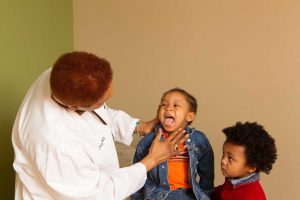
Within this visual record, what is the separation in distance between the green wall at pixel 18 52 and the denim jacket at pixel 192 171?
667 mm

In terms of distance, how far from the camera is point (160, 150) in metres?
1.53

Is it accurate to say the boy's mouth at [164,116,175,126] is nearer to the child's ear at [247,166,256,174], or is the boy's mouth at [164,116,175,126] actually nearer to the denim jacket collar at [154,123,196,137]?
the denim jacket collar at [154,123,196,137]

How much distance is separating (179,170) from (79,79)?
78 cm

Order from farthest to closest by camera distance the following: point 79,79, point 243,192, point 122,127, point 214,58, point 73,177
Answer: point 214,58 < point 122,127 < point 243,192 < point 73,177 < point 79,79

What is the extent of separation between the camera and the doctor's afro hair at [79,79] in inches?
43.7

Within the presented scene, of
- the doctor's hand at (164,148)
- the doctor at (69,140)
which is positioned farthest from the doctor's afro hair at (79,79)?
the doctor's hand at (164,148)

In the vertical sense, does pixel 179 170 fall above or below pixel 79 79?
below

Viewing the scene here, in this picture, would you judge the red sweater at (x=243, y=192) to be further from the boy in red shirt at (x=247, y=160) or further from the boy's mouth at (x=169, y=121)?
the boy's mouth at (x=169, y=121)

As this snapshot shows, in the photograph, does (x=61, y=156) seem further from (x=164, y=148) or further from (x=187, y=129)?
(x=187, y=129)

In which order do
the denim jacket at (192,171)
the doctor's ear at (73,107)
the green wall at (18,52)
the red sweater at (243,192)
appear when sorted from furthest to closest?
the green wall at (18,52) → the denim jacket at (192,171) → the red sweater at (243,192) → the doctor's ear at (73,107)

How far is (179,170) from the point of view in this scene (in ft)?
5.47

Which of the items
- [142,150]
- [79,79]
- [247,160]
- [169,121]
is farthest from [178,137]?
[79,79]

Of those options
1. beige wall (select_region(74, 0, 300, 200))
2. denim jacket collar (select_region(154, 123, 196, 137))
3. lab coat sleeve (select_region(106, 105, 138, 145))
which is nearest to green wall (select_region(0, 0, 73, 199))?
A: beige wall (select_region(74, 0, 300, 200))

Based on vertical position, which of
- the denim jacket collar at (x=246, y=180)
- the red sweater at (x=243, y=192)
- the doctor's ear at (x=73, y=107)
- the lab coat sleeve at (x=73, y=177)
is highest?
the doctor's ear at (x=73, y=107)
